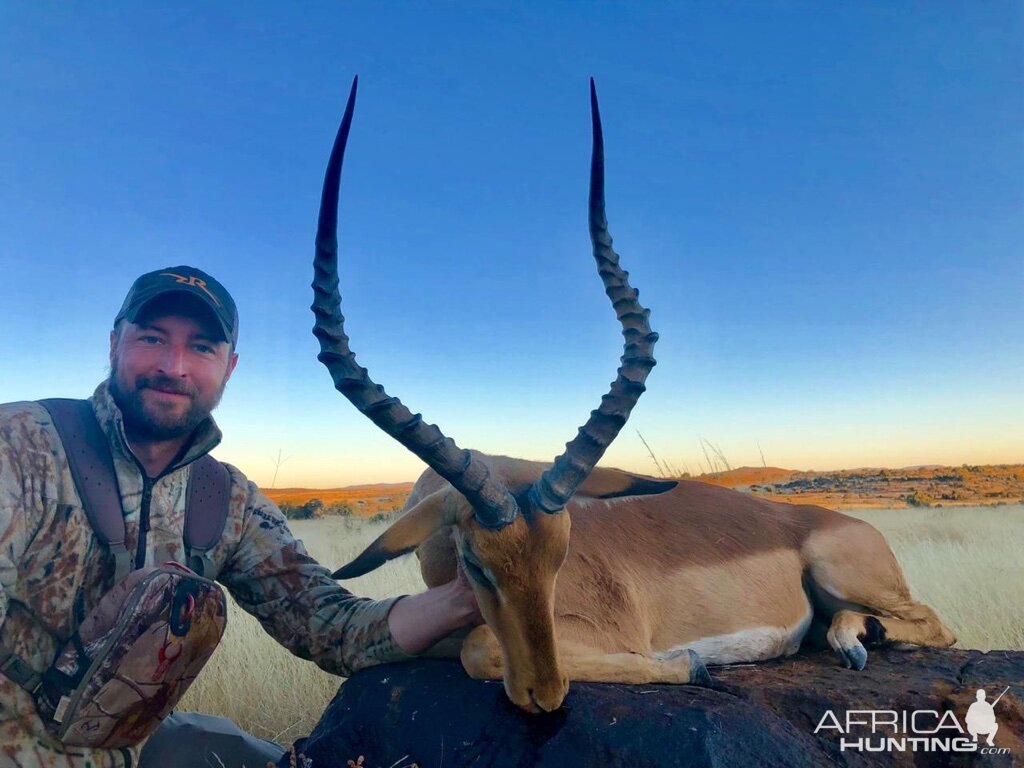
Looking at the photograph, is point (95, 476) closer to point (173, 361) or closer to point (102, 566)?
point (102, 566)

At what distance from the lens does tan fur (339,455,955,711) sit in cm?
384

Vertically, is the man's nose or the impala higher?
the man's nose

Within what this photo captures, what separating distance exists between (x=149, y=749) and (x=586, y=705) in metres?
3.17

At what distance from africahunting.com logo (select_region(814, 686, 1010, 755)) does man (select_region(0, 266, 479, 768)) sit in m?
2.02

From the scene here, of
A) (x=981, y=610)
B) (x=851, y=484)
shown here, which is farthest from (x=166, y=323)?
(x=851, y=484)

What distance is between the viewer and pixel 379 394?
3721mm

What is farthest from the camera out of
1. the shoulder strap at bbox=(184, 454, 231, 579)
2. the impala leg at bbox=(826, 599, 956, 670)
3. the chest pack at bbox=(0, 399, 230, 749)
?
the impala leg at bbox=(826, 599, 956, 670)

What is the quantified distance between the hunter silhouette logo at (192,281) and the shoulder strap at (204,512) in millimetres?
1109

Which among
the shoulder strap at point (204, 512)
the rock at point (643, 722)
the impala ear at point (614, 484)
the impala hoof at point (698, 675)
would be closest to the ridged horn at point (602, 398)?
the impala ear at point (614, 484)

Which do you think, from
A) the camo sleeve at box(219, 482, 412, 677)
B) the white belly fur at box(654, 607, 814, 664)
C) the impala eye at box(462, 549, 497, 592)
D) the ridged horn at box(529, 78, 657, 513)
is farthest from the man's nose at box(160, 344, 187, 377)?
the white belly fur at box(654, 607, 814, 664)

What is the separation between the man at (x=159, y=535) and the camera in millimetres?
4160

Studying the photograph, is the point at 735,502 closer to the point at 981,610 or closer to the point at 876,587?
the point at 876,587

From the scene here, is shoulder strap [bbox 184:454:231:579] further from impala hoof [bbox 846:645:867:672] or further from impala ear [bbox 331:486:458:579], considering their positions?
impala hoof [bbox 846:645:867:672]

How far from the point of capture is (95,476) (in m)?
4.45
